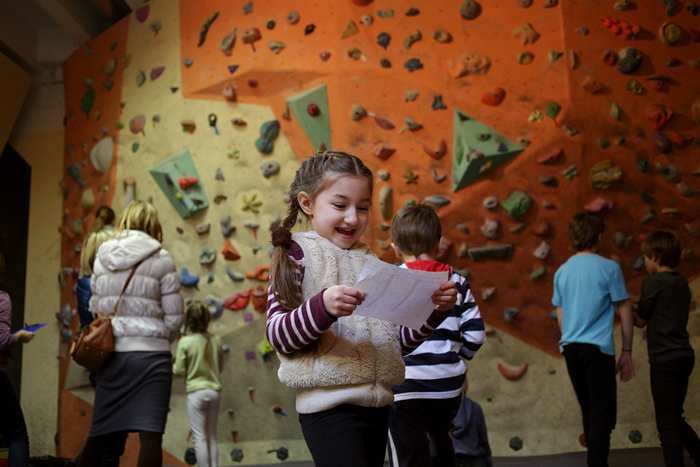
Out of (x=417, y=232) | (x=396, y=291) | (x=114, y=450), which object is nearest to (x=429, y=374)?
(x=417, y=232)

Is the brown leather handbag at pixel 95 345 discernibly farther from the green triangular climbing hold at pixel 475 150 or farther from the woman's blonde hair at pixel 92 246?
the green triangular climbing hold at pixel 475 150

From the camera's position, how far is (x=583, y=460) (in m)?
3.25

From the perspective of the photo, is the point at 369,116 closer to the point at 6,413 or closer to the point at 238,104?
the point at 238,104

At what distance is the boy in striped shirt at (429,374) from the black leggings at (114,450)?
960 mm

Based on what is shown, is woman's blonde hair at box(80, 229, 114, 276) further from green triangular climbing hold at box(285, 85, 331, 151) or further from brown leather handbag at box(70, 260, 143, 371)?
green triangular climbing hold at box(285, 85, 331, 151)

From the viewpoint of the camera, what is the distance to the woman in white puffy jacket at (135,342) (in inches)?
88.4

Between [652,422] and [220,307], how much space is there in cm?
281

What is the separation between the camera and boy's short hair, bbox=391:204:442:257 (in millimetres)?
2125

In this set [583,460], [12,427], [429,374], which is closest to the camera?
[429,374]

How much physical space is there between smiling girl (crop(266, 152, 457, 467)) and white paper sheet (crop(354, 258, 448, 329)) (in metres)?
0.03

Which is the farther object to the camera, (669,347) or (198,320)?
(198,320)

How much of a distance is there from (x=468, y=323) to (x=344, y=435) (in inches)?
37.4

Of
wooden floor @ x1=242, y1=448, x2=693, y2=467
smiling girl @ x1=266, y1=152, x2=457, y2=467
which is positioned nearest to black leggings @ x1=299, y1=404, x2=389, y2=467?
smiling girl @ x1=266, y1=152, x2=457, y2=467

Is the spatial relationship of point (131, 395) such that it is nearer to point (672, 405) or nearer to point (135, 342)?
point (135, 342)
